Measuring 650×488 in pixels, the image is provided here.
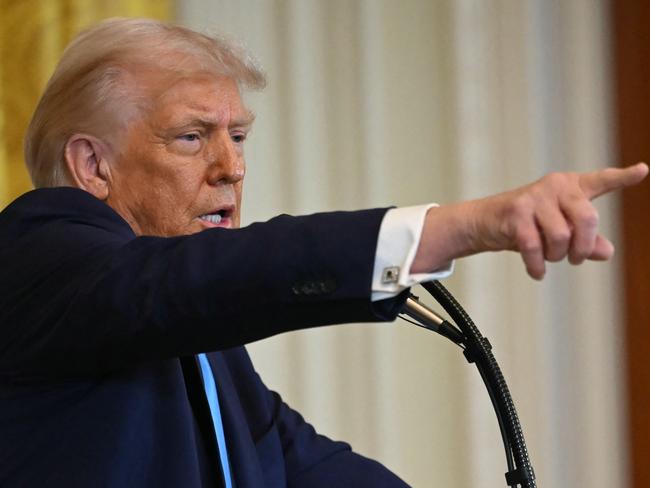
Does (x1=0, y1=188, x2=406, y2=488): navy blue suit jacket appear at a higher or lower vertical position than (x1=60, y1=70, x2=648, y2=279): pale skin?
lower

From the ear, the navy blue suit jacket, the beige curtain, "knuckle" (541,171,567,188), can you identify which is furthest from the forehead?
the beige curtain

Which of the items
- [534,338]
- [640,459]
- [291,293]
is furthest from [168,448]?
[640,459]

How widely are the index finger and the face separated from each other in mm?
891

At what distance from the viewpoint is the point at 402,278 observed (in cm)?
108

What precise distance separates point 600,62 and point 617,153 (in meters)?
0.26

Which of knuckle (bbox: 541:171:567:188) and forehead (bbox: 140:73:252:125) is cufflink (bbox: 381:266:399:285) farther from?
forehead (bbox: 140:73:252:125)

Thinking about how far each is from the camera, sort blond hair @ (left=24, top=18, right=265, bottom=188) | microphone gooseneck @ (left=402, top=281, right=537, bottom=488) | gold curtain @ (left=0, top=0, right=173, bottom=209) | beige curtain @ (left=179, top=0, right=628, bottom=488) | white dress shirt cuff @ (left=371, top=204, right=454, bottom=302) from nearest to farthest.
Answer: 1. white dress shirt cuff @ (left=371, top=204, right=454, bottom=302)
2. microphone gooseneck @ (left=402, top=281, right=537, bottom=488)
3. blond hair @ (left=24, top=18, right=265, bottom=188)
4. gold curtain @ (left=0, top=0, right=173, bottom=209)
5. beige curtain @ (left=179, top=0, right=628, bottom=488)

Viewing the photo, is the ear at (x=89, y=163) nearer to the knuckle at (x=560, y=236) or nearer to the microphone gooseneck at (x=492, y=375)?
the microphone gooseneck at (x=492, y=375)

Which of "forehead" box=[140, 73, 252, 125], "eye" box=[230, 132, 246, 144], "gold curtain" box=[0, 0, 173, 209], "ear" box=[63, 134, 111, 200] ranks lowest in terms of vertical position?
"ear" box=[63, 134, 111, 200]

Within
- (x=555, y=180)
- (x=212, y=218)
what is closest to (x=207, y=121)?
(x=212, y=218)

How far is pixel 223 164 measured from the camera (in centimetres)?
180

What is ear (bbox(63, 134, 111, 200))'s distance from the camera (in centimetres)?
174

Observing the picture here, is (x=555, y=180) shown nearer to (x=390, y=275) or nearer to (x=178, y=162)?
(x=390, y=275)

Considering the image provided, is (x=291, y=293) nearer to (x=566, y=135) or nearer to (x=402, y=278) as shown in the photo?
(x=402, y=278)
